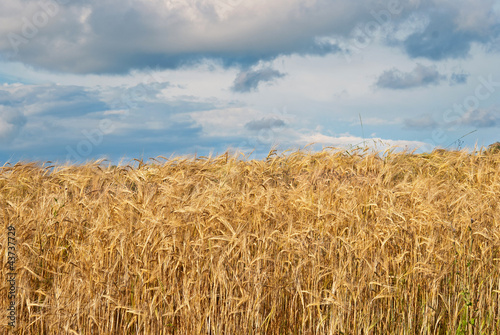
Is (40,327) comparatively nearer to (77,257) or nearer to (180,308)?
(77,257)

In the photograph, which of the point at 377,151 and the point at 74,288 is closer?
the point at 74,288

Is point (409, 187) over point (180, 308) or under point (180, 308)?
over

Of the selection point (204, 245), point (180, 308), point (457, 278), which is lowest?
point (180, 308)

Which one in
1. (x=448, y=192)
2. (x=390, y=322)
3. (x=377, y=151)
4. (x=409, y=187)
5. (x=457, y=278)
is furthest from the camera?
(x=377, y=151)

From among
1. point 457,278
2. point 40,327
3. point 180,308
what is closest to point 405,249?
point 457,278

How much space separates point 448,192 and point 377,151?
8.40 ft

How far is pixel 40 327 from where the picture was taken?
12.6 ft

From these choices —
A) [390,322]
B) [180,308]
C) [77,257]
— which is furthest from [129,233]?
[390,322]

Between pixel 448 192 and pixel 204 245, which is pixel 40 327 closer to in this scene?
pixel 204 245

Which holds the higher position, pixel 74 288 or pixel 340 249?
pixel 340 249

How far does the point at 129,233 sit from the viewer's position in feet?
12.5

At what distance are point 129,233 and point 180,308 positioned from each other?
884mm

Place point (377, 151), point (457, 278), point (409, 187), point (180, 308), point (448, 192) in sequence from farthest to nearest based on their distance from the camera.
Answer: point (377, 151)
point (448, 192)
point (409, 187)
point (457, 278)
point (180, 308)

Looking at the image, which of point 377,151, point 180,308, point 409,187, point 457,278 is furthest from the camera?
point 377,151
